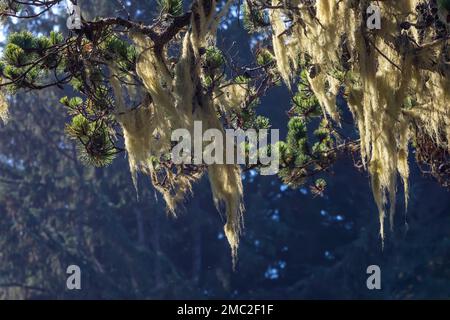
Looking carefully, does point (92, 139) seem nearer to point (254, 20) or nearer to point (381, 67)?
point (254, 20)

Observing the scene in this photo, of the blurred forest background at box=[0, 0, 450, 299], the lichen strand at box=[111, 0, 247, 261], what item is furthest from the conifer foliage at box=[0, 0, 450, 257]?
the blurred forest background at box=[0, 0, 450, 299]

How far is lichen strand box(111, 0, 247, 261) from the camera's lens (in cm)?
474

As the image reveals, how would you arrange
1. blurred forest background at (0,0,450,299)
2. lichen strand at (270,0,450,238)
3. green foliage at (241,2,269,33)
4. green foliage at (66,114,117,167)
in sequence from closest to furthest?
lichen strand at (270,0,450,238) < green foliage at (66,114,117,167) < green foliage at (241,2,269,33) < blurred forest background at (0,0,450,299)

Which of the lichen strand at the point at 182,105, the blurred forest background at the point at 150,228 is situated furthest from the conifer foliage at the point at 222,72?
the blurred forest background at the point at 150,228

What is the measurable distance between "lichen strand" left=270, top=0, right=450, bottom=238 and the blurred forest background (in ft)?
40.2

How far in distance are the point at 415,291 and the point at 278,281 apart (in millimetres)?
4266

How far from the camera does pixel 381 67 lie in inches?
193

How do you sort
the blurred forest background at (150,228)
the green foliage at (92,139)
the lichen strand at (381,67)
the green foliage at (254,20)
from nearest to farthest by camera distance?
1. the lichen strand at (381,67)
2. the green foliage at (92,139)
3. the green foliage at (254,20)
4. the blurred forest background at (150,228)

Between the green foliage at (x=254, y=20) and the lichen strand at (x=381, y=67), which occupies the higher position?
the green foliage at (x=254, y=20)

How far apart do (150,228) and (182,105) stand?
15787 mm

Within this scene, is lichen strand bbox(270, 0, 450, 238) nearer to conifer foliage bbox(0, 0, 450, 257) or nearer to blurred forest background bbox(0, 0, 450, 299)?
conifer foliage bbox(0, 0, 450, 257)

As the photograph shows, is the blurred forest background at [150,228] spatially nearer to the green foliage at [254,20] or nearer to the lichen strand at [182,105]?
the green foliage at [254,20]

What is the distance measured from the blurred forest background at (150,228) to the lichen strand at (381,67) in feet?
40.2

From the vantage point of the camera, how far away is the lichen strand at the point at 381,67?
4.71 meters
